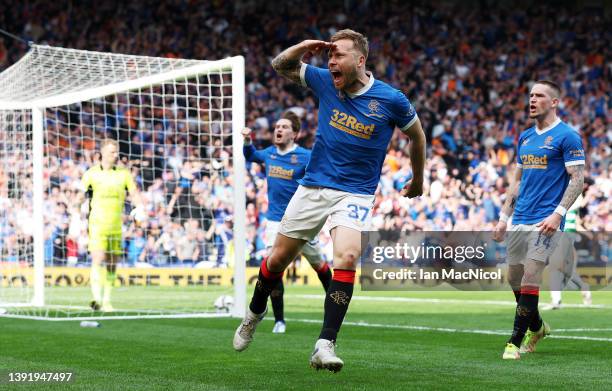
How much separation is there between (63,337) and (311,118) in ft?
59.1

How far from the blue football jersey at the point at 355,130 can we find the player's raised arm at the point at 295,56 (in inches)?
8.6

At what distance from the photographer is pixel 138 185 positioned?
1984cm

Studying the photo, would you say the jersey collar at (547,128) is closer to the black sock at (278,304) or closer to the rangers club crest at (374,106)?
the rangers club crest at (374,106)

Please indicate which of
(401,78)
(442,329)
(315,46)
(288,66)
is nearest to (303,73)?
(288,66)

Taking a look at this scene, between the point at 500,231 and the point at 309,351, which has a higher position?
Answer: the point at 500,231

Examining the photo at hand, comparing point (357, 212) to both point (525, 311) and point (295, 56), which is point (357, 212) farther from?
point (525, 311)

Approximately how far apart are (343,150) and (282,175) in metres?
5.06

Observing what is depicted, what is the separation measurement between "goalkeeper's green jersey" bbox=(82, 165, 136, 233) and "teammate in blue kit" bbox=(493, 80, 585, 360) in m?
6.79

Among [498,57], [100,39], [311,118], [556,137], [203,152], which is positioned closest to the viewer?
[556,137]

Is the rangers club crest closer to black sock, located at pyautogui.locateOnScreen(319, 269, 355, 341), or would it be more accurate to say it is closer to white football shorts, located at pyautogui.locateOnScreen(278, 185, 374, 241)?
white football shorts, located at pyautogui.locateOnScreen(278, 185, 374, 241)

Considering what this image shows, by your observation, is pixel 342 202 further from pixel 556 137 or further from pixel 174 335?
pixel 174 335

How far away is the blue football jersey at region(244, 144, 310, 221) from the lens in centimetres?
1204

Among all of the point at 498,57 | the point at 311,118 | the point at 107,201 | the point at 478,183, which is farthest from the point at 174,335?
the point at 498,57

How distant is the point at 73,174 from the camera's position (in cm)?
2089
